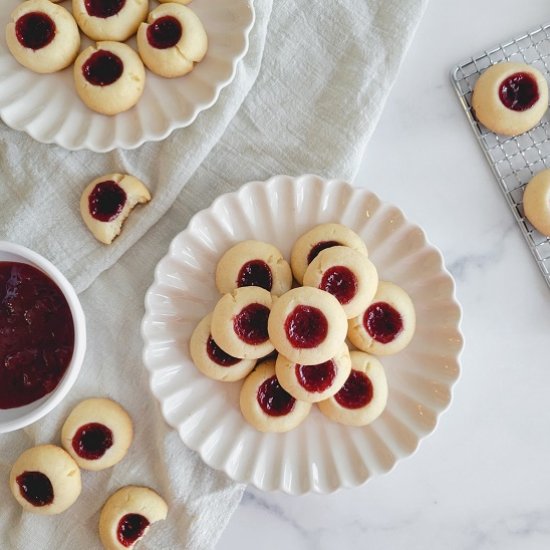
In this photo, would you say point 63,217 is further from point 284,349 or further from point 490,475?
point 490,475

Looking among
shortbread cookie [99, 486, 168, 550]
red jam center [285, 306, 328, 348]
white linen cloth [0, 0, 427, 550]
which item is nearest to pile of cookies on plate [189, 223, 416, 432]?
red jam center [285, 306, 328, 348]

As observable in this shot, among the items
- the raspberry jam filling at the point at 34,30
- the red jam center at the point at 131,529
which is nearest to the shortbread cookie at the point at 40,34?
the raspberry jam filling at the point at 34,30

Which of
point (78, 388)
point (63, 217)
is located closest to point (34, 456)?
point (78, 388)

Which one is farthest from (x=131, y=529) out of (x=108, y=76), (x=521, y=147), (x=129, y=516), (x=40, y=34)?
(x=521, y=147)

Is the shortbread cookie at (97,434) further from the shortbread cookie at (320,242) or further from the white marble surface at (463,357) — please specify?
the shortbread cookie at (320,242)

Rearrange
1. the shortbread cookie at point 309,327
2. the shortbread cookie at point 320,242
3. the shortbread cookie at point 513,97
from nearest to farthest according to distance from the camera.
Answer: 1. the shortbread cookie at point 309,327
2. the shortbread cookie at point 320,242
3. the shortbread cookie at point 513,97

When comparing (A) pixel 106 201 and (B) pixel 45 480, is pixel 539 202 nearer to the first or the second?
(A) pixel 106 201
